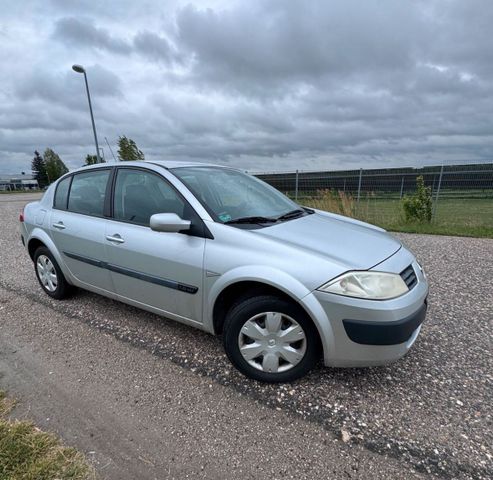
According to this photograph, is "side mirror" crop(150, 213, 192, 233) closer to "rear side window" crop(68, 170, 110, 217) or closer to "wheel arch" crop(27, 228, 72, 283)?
"rear side window" crop(68, 170, 110, 217)

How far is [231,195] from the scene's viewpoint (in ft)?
9.78

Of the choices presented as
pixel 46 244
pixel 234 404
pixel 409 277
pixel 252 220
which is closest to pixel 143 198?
pixel 252 220

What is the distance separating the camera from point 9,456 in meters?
1.79

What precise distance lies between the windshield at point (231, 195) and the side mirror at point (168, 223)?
250 mm

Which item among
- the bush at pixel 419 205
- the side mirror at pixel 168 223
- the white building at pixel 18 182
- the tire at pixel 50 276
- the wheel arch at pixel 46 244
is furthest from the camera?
the white building at pixel 18 182

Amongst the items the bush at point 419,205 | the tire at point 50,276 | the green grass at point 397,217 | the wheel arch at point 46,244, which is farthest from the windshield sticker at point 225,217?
the bush at point 419,205

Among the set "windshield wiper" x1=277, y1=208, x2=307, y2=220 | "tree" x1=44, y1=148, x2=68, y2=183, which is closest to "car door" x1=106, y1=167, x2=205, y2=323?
"windshield wiper" x1=277, y1=208, x2=307, y2=220

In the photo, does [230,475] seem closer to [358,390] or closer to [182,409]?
[182,409]

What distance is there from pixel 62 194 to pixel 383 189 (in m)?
12.0

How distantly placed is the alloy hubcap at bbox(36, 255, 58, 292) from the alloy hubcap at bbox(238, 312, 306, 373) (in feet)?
8.77

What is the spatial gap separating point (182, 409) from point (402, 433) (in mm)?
1384

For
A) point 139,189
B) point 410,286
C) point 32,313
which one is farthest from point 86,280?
point 410,286

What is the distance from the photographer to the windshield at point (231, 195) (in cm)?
270

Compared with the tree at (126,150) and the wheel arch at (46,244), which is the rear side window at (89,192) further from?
the tree at (126,150)
